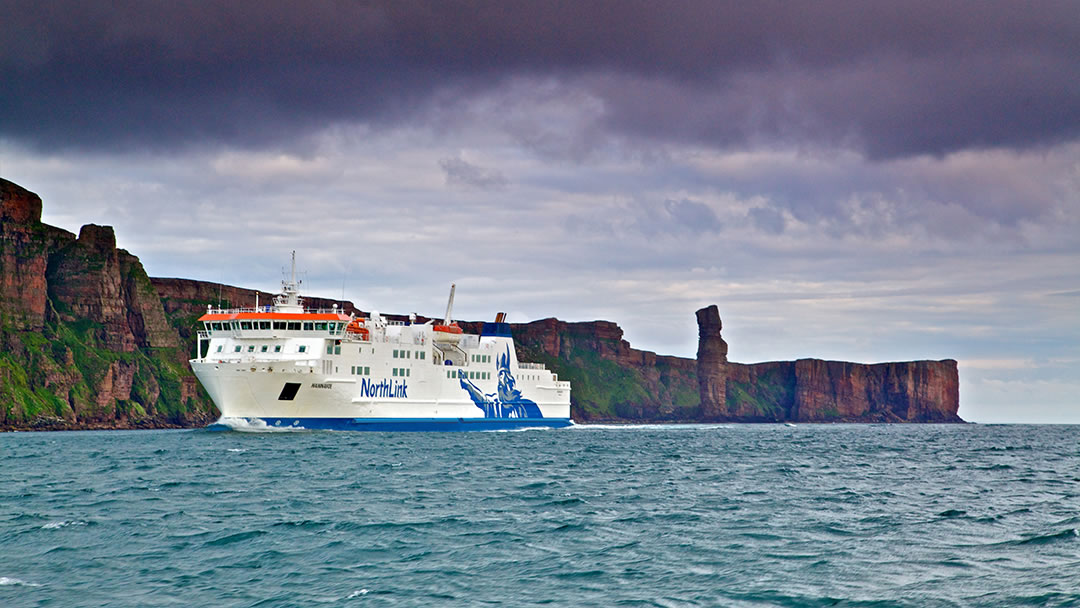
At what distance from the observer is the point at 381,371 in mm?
76938

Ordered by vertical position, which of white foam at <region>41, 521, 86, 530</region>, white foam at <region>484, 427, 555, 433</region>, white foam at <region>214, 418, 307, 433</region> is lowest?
white foam at <region>41, 521, 86, 530</region>

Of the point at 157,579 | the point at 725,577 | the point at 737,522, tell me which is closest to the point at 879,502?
the point at 737,522

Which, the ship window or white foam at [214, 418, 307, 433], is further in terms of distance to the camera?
white foam at [214, 418, 307, 433]

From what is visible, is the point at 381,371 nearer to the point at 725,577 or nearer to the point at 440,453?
the point at 440,453

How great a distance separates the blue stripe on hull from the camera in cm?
7131

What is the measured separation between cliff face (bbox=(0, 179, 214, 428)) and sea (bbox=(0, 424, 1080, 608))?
100 m

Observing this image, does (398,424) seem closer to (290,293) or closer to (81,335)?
(290,293)

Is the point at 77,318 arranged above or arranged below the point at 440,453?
above

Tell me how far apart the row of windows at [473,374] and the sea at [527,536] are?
3836 cm

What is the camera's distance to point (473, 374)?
87562mm

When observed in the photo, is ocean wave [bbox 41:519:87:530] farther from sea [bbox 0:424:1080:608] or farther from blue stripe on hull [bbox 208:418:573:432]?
blue stripe on hull [bbox 208:418:573:432]

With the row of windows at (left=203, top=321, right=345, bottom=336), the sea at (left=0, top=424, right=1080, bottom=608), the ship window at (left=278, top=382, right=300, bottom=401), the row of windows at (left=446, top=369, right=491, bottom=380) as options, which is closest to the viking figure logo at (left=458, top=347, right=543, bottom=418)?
the row of windows at (left=446, top=369, right=491, bottom=380)

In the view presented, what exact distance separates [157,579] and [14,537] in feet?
22.5

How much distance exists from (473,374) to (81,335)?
91870 millimetres
